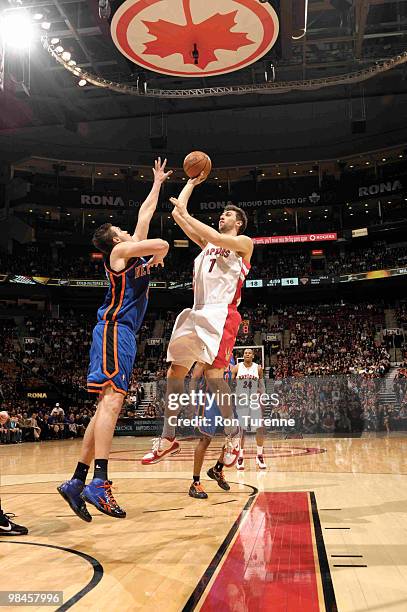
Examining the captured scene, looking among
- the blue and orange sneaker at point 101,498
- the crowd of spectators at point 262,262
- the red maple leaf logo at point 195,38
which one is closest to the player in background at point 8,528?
the blue and orange sneaker at point 101,498

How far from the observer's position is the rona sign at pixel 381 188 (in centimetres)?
3100

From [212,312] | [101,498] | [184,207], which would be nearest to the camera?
[101,498]

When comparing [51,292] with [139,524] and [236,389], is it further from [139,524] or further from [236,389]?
[139,524]

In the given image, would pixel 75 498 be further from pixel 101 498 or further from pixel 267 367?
pixel 267 367

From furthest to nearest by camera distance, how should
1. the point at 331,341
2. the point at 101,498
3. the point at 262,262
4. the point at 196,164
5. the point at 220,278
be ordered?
the point at 262,262 → the point at 331,341 → the point at 196,164 → the point at 220,278 → the point at 101,498

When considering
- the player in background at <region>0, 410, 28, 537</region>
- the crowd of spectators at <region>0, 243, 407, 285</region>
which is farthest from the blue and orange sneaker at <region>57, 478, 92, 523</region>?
the crowd of spectators at <region>0, 243, 407, 285</region>

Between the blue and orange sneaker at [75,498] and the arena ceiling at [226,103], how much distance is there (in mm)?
13172

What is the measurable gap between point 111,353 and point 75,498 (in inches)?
41.2

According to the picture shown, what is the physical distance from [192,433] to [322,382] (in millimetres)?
4202

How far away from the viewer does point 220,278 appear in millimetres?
5078

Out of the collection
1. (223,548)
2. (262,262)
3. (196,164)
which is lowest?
(223,548)

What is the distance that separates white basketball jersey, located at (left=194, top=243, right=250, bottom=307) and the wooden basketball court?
189 centimetres

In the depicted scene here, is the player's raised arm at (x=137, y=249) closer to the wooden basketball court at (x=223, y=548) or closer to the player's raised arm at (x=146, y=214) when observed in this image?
the player's raised arm at (x=146, y=214)

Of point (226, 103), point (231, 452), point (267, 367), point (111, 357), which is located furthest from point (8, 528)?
point (226, 103)
